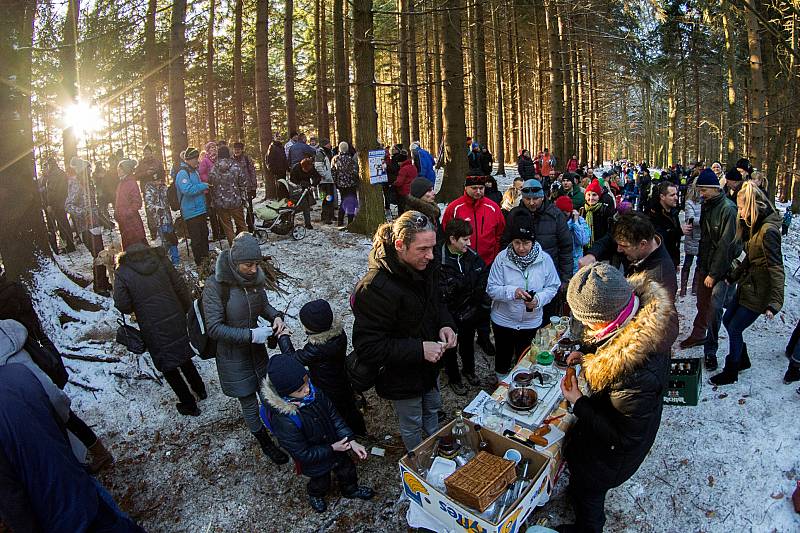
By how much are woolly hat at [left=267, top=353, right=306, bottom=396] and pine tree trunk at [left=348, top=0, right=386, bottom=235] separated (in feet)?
20.7

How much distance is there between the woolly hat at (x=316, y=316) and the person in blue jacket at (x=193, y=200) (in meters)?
4.92

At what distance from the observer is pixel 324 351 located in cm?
400

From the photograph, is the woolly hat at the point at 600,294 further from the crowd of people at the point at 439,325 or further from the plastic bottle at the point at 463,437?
the plastic bottle at the point at 463,437

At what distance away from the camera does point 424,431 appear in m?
3.92

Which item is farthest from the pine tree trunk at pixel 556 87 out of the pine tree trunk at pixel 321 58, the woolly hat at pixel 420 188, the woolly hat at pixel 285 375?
the woolly hat at pixel 285 375

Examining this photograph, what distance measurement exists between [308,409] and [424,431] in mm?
1111

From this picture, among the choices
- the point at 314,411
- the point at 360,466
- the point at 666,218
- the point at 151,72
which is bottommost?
the point at 360,466

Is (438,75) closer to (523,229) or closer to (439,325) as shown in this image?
(523,229)

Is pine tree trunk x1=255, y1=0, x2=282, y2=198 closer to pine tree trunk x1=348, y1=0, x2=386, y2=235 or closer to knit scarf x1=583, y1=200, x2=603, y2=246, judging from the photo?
pine tree trunk x1=348, y1=0, x2=386, y2=235

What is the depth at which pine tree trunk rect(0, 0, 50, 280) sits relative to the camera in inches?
215

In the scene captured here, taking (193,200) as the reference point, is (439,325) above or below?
below

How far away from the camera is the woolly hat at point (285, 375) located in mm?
3197

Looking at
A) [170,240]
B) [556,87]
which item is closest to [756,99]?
[556,87]

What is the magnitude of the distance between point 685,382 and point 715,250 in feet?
5.32
